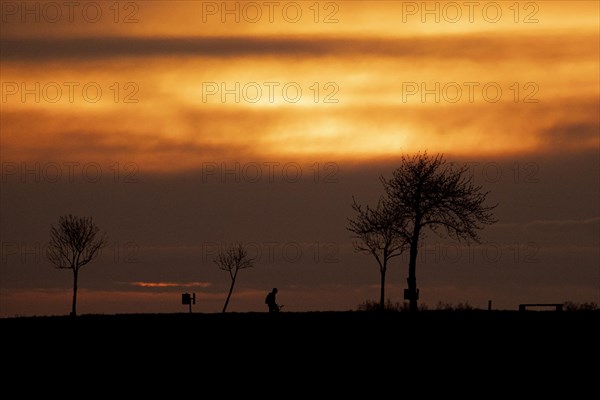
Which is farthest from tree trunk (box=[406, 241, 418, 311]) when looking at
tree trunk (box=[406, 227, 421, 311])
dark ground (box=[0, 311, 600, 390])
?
dark ground (box=[0, 311, 600, 390])

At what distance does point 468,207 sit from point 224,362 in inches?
1404

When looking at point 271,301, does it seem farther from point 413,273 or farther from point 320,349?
point 320,349

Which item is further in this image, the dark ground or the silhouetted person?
the silhouetted person

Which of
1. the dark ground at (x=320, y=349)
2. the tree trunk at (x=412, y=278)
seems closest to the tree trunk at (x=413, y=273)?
the tree trunk at (x=412, y=278)

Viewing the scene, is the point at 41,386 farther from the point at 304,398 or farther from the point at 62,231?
the point at 62,231

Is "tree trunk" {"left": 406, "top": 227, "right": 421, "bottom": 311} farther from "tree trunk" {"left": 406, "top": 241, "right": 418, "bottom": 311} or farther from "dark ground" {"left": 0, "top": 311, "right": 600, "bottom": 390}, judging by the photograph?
"dark ground" {"left": 0, "top": 311, "right": 600, "bottom": 390}

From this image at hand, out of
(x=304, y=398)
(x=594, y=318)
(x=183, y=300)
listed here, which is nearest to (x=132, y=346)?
(x=304, y=398)

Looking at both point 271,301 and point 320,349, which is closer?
point 320,349

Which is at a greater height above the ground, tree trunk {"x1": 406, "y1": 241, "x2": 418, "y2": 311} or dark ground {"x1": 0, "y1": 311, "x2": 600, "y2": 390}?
tree trunk {"x1": 406, "y1": 241, "x2": 418, "y2": 311}

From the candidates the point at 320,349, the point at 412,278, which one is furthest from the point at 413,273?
the point at 320,349

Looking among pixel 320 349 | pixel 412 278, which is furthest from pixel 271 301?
pixel 320 349

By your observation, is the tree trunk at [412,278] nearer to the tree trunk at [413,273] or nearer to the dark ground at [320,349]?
the tree trunk at [413,273]

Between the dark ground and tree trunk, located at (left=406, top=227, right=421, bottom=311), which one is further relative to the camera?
tree trunk, located at (left=406, top=227, right=421, bottom=311)

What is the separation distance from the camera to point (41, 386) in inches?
1353
